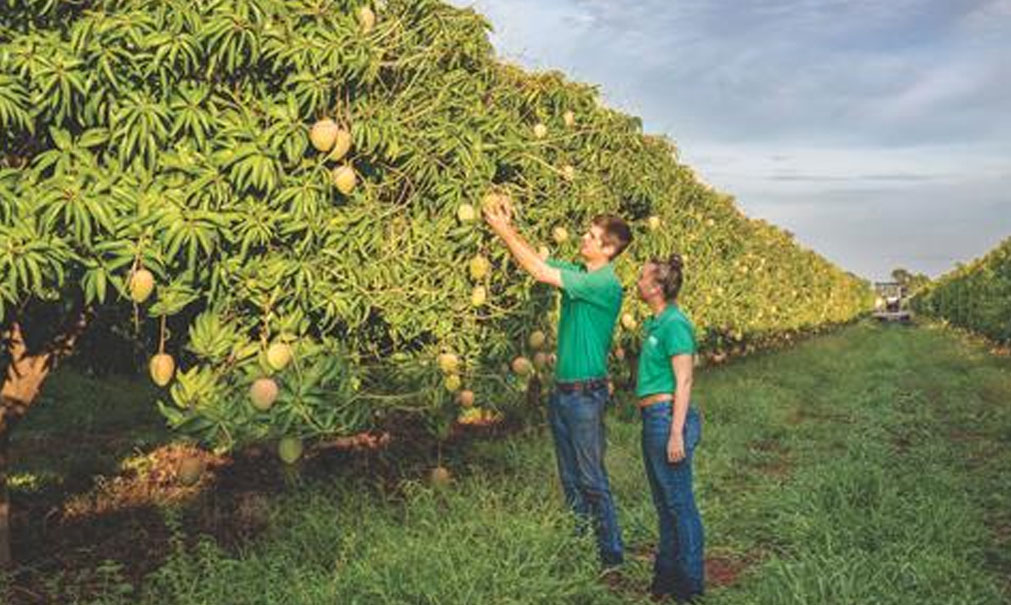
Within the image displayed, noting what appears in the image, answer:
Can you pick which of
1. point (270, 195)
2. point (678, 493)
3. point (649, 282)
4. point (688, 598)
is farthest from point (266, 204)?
point (688, 598)

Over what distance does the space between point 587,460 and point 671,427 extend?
23.0 inches

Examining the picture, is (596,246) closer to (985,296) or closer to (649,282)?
(649,282)

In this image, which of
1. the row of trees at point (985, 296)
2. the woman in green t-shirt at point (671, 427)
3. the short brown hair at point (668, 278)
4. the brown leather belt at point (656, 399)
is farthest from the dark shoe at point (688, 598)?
the row of trees at point (985, 296)

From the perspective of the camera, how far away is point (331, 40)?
491cm

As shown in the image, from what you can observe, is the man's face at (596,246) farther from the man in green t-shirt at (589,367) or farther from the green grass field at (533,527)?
the green grass field at (533,527)

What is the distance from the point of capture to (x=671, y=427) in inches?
196

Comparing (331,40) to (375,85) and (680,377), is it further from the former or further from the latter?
→ (680,377)

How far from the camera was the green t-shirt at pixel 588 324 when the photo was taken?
527 cm

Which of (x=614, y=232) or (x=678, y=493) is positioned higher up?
(x=614, y=232)

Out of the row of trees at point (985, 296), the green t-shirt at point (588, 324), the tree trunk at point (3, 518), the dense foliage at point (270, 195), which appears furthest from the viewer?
the row of trees at point (985, 296)

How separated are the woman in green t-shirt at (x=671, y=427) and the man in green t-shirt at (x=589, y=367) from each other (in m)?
0.26

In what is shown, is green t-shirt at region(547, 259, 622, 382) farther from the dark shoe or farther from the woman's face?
the dark shoe

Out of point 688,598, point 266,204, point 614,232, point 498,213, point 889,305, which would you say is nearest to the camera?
point 266,204

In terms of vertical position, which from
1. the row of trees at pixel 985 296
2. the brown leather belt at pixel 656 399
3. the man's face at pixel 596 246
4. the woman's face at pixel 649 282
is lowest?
the brown leather belt at pixel 656 399
